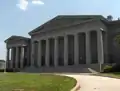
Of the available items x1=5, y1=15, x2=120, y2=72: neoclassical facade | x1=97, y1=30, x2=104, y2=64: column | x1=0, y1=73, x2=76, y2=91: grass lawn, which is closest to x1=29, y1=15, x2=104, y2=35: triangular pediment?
x1=5, y1=15, x2=120, y2=72: neoclassical facade

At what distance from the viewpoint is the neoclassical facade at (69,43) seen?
64438 mm

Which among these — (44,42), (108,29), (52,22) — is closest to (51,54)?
(44,42)

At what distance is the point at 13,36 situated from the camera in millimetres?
91938

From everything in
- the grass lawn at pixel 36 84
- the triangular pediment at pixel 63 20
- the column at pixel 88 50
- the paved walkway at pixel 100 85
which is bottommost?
the paved walkway at pixel 100 85

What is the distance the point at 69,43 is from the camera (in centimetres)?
7506

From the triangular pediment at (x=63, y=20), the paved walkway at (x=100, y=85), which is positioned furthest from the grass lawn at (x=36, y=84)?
the triangular pediment at (x=63, y=20)

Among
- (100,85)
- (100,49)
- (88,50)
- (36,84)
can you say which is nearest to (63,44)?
(88,50)

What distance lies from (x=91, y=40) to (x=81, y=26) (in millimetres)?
6066

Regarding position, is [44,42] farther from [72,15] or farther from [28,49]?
[72,15]

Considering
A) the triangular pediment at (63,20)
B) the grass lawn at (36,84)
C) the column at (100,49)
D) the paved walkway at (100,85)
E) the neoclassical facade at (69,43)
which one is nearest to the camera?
the grass lawn at (36,84)

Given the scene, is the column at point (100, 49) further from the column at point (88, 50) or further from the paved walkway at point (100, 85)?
the paved walkway at point (100, 85)

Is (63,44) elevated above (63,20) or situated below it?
below

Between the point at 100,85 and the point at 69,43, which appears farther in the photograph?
the point at 69,43

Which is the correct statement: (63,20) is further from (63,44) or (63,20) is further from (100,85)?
(100,85)
